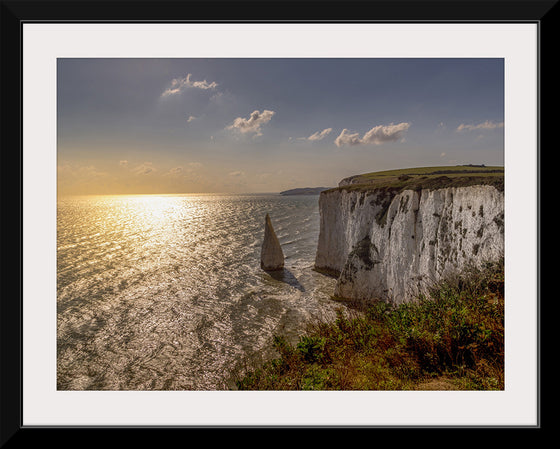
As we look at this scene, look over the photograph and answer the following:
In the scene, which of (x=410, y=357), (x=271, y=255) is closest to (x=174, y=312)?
(x=271, y=255)

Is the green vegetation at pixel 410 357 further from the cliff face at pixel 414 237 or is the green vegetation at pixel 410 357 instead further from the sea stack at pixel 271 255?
the sea stack at pixel 271 255

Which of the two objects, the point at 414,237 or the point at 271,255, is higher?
the point at 414,237

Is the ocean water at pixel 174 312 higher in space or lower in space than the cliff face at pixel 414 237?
lower

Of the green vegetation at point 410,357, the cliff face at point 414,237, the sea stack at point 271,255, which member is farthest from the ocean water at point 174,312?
the green vegetation at point 410,357

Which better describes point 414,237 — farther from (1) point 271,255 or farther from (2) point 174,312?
(2) point 174,312

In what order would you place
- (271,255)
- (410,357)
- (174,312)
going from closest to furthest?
(410,357) → (174,312) → (271,255)
